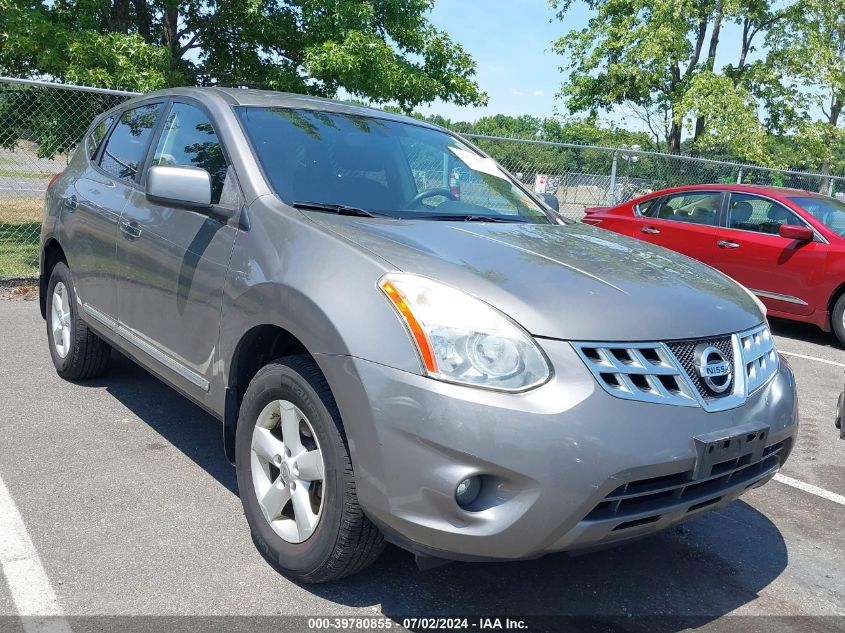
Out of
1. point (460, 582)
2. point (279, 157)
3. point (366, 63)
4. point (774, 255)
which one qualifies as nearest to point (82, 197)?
point (279, 157)

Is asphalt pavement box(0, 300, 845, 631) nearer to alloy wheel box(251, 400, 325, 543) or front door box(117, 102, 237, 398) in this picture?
alloy wheel box(251, 400, 325, 543)

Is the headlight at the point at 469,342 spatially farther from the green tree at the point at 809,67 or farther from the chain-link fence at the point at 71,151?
the green tree at the point at 809,67

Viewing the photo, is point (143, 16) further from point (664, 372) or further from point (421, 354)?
point (664, 372)

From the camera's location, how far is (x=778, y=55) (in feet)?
68.3

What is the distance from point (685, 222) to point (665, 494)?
7.15m

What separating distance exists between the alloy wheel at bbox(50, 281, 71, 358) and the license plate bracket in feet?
12.7

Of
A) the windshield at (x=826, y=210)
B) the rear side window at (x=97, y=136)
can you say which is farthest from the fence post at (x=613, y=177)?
the rear side window at (x=97, y=136)

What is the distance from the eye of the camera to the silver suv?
218 centimetres

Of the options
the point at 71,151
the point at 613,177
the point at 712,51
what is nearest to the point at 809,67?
the point at 712,51

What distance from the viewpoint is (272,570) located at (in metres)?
2.82

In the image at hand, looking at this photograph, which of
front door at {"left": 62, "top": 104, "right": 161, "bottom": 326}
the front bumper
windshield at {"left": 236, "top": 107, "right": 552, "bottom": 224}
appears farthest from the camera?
front door at {"left": 62, "top": 104, "right": 161, "bottom": 326}

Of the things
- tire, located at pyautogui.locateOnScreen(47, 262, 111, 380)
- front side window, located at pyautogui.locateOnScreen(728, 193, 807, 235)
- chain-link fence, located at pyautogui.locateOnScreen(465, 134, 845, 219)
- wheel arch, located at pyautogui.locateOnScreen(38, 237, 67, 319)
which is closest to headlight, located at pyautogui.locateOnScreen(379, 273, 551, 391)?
tire, located at pyautogui.locateOnScreen(47, 262, 111, 380)

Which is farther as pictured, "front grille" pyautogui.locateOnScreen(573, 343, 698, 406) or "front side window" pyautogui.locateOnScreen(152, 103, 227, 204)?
"front side window" pyautogui.locateOnScreen(152, 103, 227, 204)

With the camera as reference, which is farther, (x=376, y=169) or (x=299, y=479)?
(x=376, y=169)
